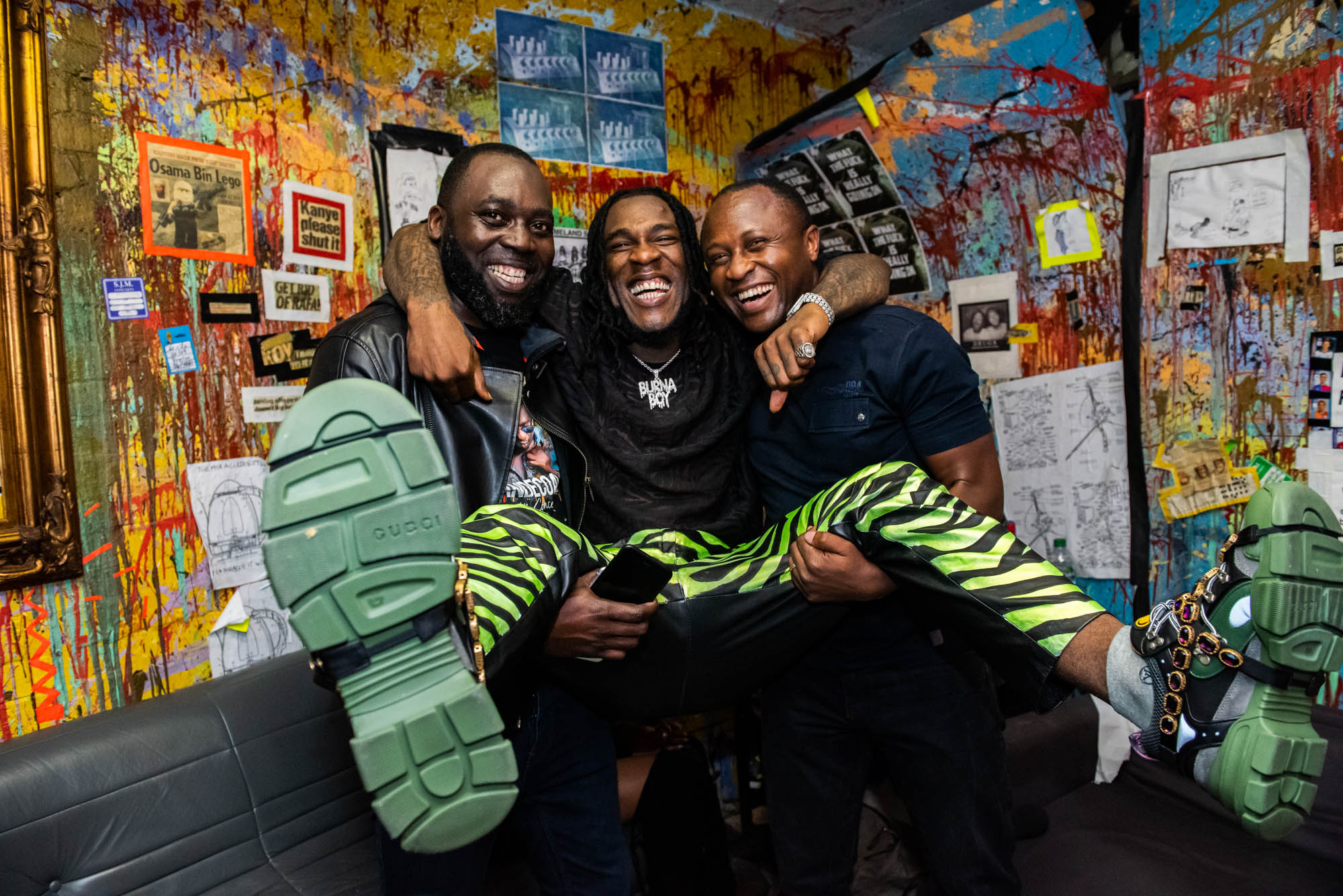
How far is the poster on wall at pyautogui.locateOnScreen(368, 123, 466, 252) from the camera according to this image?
2.28 metres

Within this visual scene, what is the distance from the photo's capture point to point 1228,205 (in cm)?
194

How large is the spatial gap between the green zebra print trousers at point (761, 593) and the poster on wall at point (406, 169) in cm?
136

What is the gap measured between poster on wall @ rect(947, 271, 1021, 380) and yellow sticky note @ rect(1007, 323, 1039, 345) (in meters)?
0.01

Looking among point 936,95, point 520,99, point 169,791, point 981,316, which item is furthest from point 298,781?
point 936,95

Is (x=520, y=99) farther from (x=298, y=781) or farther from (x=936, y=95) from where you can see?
(x=298, y=781)

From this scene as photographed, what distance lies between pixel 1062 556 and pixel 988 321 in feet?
2.53

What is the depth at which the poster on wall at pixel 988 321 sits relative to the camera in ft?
8.04

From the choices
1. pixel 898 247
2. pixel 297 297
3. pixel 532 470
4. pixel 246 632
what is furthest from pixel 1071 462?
pixel 246 632

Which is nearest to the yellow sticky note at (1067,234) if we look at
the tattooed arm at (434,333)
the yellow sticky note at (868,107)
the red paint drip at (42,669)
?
the yellow sticky note at (868,107)

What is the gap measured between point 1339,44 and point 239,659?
10.0 feet

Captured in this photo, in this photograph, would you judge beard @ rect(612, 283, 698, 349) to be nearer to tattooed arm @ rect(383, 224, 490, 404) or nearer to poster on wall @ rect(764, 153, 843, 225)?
tattooed arm @ rect(383, 224, 490, 404)

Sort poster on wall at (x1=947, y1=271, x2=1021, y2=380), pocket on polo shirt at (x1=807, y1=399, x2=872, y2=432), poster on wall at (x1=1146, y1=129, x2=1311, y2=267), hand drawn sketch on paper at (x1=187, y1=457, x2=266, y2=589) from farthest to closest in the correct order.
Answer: poster on wall at (x1=947, y1=271, x2=1021, y2=380) < hand drawn sketch on paper at (x1=187, y1=457, x2=266, y2=589) < poster on wall at (x1=1146, y1=129, x2=1311, y2=267) < pocket on polo shirt at (x1=807, y1=399, x2=872, y2=432)

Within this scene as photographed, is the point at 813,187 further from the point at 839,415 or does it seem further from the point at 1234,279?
the point at 839,415

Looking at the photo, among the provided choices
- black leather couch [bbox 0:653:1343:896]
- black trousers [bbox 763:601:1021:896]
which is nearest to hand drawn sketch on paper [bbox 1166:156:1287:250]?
black leather couch [bbox 0:653:1343:896]
